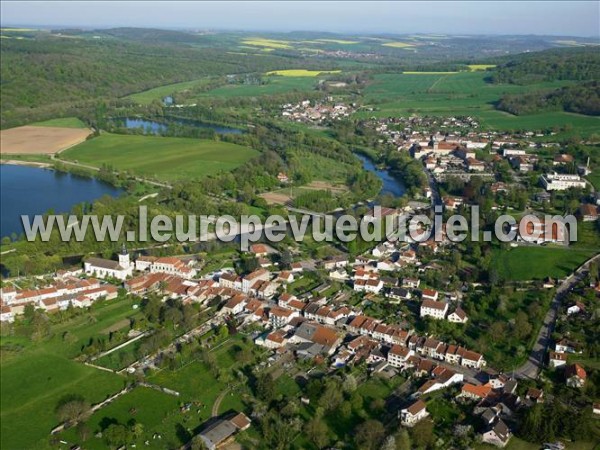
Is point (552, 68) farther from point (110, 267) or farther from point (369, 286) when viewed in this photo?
point (110, 267)

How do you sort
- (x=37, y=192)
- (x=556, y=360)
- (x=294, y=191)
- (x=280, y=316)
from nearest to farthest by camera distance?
(x=556, y=360), (x=280, y=316), (x=37, y=192), (x=294, y=191)

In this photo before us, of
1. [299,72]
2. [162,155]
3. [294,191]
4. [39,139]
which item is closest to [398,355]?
[294,191]

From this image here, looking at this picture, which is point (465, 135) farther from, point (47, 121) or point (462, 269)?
point (47, 121)

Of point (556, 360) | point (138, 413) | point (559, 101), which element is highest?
point (559, 101)

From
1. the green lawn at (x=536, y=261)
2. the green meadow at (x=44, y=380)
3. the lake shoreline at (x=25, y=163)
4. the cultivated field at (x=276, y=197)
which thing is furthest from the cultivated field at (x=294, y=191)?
the lake shoreline at (x=25, y=163)

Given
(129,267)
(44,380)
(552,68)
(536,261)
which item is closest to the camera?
(44,380)

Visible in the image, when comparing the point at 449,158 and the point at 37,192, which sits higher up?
the point at 449,158

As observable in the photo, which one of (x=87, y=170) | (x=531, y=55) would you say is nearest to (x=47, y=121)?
(x=87, y=170)
